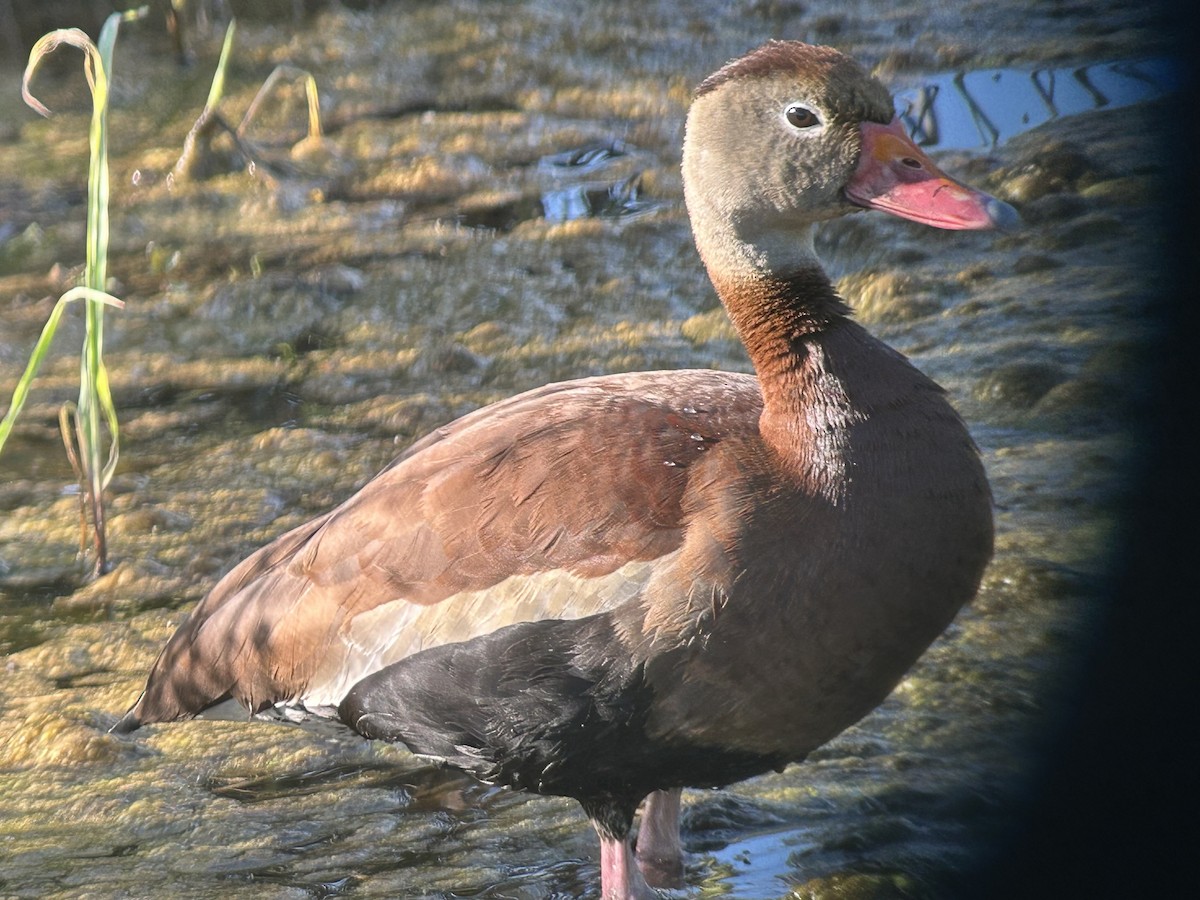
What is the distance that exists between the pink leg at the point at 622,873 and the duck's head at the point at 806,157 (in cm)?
120

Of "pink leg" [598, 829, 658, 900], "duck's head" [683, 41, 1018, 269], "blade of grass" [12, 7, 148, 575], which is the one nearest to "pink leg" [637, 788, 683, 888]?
"pink leg" [598, 829, 658, 900]

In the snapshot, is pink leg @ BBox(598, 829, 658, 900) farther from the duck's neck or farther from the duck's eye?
the duck's eye

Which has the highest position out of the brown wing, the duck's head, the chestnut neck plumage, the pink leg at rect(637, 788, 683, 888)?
the duck's head

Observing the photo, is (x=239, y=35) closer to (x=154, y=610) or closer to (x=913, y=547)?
(x=154, y=610)

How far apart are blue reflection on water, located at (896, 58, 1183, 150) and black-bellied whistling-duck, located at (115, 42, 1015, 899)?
2.97m

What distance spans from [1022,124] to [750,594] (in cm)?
383

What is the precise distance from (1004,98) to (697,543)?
4.12m

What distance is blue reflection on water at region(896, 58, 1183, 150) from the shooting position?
5711 millimetres

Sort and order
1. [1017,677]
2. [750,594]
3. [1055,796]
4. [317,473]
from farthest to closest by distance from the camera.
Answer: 1. [317,473]
2. [1017,677]
3. [750,594]
4. [1055,796]

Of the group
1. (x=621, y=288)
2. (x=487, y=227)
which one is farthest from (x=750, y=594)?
(x=487, y=227)

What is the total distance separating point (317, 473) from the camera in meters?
4.75

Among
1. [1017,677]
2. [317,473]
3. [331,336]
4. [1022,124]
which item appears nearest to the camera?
[1017,677]

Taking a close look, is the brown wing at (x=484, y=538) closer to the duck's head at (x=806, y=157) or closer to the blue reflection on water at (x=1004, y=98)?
the duck's head at (x=806, y=157)

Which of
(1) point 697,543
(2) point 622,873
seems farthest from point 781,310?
(2) point 622,873
